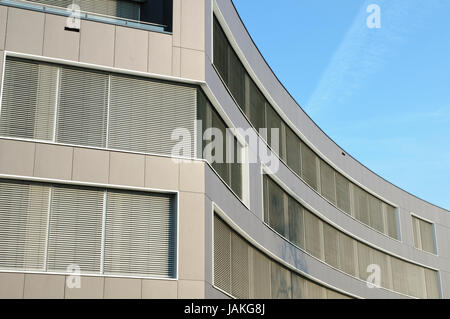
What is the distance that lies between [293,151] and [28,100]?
55.6ft

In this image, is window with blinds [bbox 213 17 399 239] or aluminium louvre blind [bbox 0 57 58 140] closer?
aluminium louvre blind [bbox 0 57 58 140]

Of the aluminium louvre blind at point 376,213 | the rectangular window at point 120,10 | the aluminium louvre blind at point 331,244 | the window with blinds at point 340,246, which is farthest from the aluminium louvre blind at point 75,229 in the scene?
the aluminium louvre blind at point 376,213

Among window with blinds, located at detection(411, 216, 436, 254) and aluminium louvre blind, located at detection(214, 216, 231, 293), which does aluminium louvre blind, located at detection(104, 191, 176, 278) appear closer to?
aluminium louvre blind, located at detection(214, 216, 231, 293)

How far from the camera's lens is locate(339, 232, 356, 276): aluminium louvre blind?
40.1m

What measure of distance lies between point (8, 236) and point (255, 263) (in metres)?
10.4

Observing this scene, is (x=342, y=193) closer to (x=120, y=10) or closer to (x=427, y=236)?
(x=427, y=236)

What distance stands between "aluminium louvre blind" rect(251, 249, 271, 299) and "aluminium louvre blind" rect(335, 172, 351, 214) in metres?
13.4

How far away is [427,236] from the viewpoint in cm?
5222

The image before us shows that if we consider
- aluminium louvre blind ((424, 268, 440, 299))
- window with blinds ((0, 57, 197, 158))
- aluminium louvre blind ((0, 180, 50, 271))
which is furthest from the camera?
aluminium louvre blind ((424, 268, 440, 299))

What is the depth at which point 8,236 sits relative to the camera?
795 inches

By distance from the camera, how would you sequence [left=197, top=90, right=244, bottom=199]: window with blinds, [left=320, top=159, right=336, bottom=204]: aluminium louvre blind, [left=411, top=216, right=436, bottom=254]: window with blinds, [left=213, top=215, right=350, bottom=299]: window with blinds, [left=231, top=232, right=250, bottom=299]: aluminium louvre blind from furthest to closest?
[left=411, top=216, right=436, bottom=254]: window with blinds < [left=320, top=159, right=336, bottom=204]: aluminium louvre blind < [left=231, top=232, right=250, bottom=299]: aluminium louvre blind < [left=213, top=215, right=350, bottom=299]: window with blinds < [left=197, top=90, right=244, bottom=199]: window with blinds

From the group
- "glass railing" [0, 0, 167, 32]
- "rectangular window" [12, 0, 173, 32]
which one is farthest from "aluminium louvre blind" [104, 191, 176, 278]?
"rectangular window" [12, 0, 173, 32]

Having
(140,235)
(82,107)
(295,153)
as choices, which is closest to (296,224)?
(295,153)
